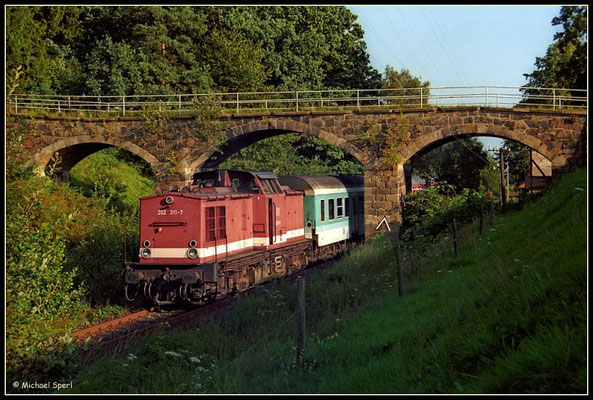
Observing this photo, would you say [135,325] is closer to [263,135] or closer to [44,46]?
[263,135]

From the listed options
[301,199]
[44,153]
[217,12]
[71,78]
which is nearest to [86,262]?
[301,199]

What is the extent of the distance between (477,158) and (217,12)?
28498 millimetres

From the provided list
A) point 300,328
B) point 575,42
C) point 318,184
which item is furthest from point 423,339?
point 575,42

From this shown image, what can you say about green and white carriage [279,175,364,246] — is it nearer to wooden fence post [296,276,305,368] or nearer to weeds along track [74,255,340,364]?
weeds along track [74,255,340,364]

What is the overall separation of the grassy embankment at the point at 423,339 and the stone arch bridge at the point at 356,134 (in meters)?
16.2

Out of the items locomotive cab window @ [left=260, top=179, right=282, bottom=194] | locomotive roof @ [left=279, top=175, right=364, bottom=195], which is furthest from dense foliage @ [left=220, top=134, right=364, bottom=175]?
locomotive cab window @ [left=260, top=179, right=282, bottom=194]

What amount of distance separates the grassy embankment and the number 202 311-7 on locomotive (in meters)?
2.28

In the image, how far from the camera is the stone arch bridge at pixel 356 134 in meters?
28.0

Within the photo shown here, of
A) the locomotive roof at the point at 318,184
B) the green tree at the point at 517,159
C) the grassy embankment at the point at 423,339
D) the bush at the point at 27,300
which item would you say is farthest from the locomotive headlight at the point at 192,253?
Result: the green tree at the point at 517,159

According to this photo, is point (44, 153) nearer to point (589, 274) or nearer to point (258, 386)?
point (258, 386)

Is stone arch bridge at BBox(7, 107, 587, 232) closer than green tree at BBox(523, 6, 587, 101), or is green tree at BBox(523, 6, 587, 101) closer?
stone arch bridge at BBox(7, 107, 587, 232)

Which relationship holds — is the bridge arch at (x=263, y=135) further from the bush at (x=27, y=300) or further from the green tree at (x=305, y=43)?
the bush at (x=27, y=300)

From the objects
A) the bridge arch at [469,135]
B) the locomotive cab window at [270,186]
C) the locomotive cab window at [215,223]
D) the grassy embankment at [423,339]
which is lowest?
the grassy embankment at [423,339]

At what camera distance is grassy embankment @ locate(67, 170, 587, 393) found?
526cm
